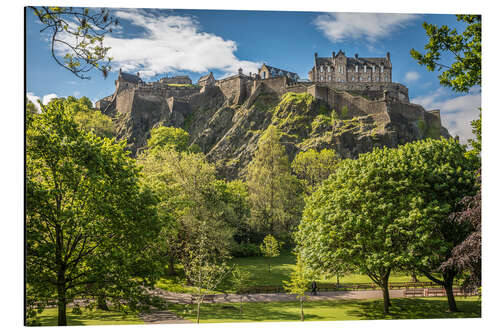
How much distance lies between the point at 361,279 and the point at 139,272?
10341mm

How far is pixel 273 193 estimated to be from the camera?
2094 centimetres

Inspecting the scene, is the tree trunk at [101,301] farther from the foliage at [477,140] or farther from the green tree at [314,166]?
the green tree at [314,166]

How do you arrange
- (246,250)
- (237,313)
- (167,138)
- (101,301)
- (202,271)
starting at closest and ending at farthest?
(101,301), (237,313), (202,271), (246,250), (167,138)

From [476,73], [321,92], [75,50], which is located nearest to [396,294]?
[476,73]

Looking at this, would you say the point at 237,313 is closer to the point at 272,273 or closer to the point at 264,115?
the point at 272,273

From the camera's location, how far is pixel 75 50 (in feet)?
14.7

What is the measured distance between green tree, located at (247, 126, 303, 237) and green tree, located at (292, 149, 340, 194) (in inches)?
52.8

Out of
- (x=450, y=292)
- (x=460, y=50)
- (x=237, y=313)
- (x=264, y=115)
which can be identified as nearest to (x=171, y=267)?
(x=237, y=313)

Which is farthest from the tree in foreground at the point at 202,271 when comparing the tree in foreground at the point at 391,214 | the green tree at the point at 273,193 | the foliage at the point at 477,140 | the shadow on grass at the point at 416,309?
the green tree at the point at 273,193

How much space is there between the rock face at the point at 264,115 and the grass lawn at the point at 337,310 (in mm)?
16514

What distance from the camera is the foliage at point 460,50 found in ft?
23.1

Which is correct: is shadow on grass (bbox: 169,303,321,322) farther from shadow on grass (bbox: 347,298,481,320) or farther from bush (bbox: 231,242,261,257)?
bush (bbox: 231,242,261,257)

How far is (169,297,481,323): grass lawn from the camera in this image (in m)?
7.56

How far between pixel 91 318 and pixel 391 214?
648 cm
